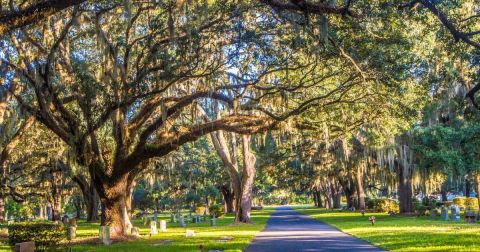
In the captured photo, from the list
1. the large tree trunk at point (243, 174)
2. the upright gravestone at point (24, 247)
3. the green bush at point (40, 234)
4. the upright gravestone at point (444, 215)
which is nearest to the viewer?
the upright gravestone at point (24, 247)

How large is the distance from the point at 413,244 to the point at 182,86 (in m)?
10.8

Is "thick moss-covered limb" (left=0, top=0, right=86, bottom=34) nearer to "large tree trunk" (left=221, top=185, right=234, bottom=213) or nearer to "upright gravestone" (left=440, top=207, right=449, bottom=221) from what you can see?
"upright gravestone" (left=440, top=207, right=449, bottom=221)

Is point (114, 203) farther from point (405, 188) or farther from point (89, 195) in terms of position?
point (89, 195)

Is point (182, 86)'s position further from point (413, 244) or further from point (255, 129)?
point (413, 244)

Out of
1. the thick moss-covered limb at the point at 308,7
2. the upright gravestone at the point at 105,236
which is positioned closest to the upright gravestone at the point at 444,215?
the upright gravestone at the point at 105,236

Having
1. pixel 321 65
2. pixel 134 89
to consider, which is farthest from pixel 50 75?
pixel 321 65

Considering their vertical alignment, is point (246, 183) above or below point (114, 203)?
above

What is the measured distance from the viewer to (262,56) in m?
17.2

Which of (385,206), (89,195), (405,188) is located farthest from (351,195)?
(89,195)

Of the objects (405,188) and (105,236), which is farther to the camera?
(405,188)

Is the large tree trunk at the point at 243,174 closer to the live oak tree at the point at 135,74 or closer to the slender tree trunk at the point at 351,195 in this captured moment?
the live oak tree at the point at 135,74

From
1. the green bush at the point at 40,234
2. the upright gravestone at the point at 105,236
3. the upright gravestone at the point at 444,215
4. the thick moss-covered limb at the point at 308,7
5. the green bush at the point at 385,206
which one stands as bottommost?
the green bush at the point at 385,206

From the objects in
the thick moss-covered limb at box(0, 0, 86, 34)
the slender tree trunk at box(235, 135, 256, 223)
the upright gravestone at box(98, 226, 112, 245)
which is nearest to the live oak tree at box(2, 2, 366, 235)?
the upright gravestone at box(98, 226, 112, 245)

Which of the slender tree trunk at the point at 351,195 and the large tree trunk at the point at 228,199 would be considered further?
the large tree trunk at the point at 228,199
